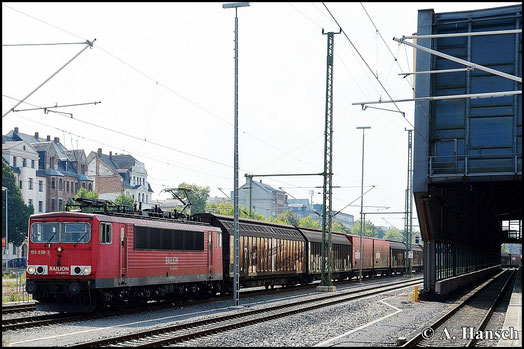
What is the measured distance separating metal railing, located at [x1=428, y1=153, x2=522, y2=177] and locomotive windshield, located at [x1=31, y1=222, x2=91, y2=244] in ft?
55.3

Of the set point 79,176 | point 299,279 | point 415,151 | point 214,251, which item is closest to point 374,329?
point 214,251

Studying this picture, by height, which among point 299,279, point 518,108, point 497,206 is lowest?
point 299,279

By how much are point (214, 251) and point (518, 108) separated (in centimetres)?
1518

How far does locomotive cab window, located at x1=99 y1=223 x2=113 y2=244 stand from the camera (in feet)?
76.8

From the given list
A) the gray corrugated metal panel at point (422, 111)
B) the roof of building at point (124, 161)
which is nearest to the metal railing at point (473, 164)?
the gray corrugated metal panel at point (422, 111)

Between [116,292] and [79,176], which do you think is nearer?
[116,292]

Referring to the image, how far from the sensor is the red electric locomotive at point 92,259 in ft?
75.9

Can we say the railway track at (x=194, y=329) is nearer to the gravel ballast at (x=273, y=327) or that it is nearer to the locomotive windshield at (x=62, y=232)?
the gravel ballast at (x=273, y=327)

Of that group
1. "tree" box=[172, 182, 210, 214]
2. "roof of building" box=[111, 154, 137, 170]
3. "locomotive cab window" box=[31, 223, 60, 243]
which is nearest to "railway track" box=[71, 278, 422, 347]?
"locomotive cab window" box=[31, 223, 60, 243]

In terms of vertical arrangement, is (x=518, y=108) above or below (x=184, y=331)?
above

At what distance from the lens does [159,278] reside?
88.7 ft

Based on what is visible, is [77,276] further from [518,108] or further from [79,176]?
[79,176]

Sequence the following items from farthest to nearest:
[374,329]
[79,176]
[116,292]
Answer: [79,176] < [116,292] < [374,329]

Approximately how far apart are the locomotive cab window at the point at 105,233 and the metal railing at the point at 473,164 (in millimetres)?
16008
